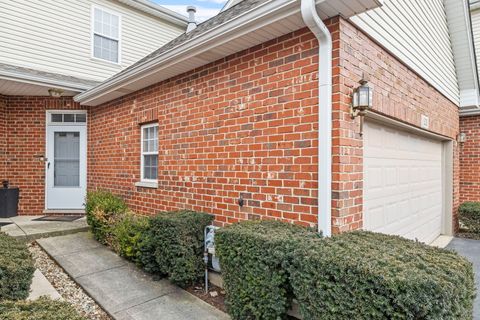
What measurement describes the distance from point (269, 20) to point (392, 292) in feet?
9.26

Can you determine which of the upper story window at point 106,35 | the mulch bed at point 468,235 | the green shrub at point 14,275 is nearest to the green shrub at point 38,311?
Result: the green shrub at point 14,275

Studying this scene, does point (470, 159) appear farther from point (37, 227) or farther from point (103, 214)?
point (37, 227)

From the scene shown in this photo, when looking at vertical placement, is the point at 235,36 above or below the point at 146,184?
above

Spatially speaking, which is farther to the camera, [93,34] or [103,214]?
[93,34]

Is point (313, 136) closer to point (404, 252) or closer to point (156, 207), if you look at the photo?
point (404, 252)

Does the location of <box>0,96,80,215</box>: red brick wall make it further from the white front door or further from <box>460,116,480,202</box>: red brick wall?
<box>460,116,480,202</box>: red brick wall

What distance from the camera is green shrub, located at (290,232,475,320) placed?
1.99 metres

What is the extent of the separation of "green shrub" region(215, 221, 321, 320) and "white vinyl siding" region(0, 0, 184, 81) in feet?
25.9

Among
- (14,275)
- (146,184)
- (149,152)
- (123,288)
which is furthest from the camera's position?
(149,152)

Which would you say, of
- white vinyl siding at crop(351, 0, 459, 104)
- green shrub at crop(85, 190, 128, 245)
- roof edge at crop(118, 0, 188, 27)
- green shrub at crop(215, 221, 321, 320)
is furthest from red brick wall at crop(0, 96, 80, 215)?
white vinyl siding at crop(351, 0, 459, 104)

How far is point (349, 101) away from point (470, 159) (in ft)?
22.7

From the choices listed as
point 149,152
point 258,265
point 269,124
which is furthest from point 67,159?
point 258,265

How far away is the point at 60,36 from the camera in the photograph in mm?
8633

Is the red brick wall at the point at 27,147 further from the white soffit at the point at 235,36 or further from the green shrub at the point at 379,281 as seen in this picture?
the green shrub at the point at 379,281
